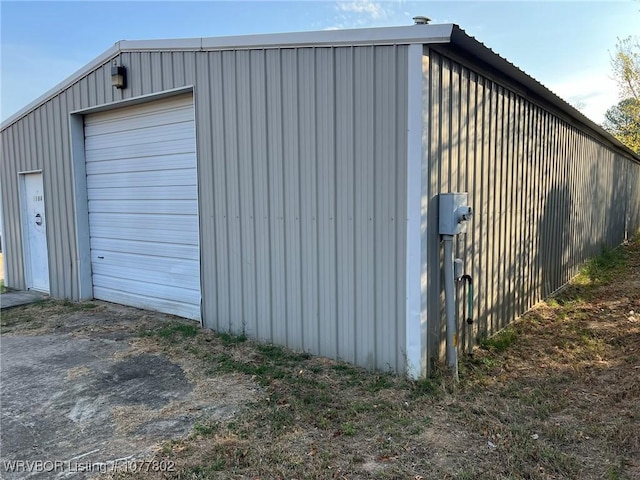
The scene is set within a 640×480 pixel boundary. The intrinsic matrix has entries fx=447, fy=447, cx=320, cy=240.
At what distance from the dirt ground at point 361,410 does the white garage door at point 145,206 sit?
34.0 inches

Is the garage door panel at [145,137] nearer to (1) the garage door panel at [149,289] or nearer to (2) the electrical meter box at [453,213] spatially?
(1) the garage door panel at [149,289]

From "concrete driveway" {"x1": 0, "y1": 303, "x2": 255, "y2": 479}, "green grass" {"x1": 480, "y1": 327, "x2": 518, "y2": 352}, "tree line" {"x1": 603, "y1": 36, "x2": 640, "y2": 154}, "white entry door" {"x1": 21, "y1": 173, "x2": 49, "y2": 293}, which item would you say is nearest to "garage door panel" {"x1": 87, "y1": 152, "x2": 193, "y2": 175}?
"white entry door" {"x1": 21, "y1": 173, "x2": 49, "y2": 293}

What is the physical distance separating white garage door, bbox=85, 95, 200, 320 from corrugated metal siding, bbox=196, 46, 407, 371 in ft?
1.66

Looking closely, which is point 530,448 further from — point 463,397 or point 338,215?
point 338,215

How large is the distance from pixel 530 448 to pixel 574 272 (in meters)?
6.88

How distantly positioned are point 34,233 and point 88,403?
541 centimetres

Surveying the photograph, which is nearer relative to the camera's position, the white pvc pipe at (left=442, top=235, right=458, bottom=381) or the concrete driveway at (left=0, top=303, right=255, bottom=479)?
the concrete driveway at (left=0, top=303, right=255, bottom=479)

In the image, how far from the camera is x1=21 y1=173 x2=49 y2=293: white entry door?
291 inches

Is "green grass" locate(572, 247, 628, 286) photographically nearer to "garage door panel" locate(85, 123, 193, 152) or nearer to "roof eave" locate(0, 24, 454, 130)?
"roof eave" locate(0, 24, 454, 130)

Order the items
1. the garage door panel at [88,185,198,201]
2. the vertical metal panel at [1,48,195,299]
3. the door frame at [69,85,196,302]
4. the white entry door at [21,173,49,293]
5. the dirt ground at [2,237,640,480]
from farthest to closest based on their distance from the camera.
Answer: the white entry door at [21,173,49,293] < the door frame at [69,85,196,302] < the vertical metal panel at [1,48,195,299] < the garage door panel at [88,185,198,201] < the dirt ground at [2,237,640,480]

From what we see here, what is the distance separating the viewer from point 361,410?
3188 millimetres

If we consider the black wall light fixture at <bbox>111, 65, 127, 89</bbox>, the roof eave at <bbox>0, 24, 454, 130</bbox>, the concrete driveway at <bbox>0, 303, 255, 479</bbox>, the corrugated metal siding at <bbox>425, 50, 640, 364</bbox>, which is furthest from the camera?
the black wall light fixture at <bbox>111, 65, 127, 89</bbox>

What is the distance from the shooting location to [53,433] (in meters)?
2.95

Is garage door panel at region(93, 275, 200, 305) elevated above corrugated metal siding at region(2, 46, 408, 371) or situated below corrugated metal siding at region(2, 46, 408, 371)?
below
